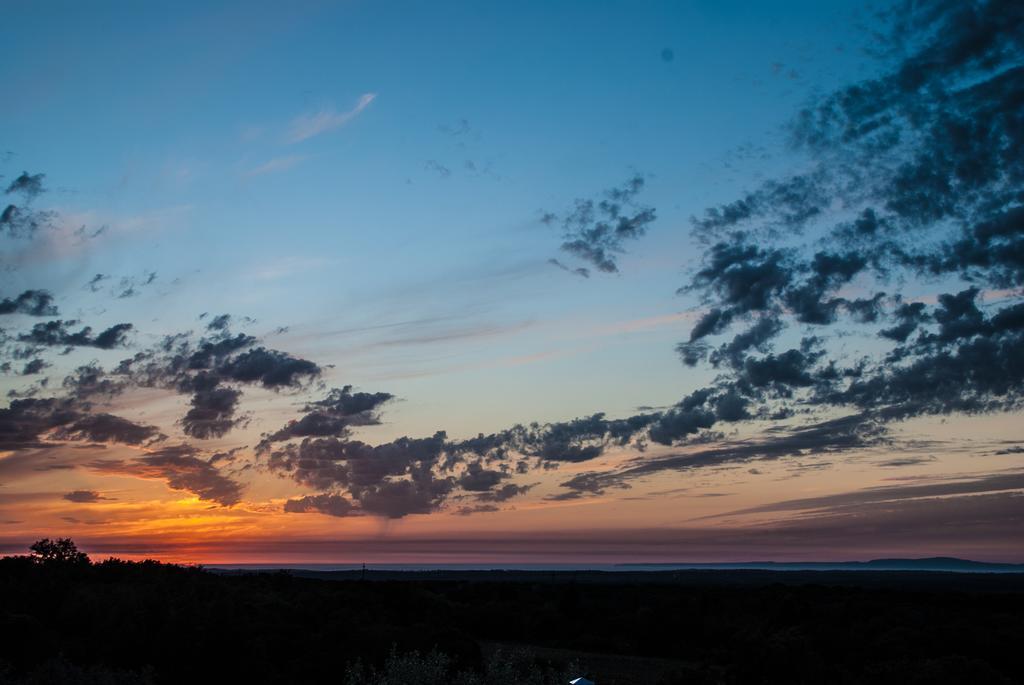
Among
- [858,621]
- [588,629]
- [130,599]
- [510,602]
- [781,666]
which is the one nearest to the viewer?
[781,666]

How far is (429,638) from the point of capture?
3045 cm

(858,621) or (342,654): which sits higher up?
(342,654)

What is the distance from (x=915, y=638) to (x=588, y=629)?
896 inches

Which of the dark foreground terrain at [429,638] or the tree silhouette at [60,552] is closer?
the dark foreground terrain at [429,638]

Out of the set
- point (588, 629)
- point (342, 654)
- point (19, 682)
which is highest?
point (19, 682)

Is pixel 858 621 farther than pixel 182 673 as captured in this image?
Yes

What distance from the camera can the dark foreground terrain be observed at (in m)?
22.4

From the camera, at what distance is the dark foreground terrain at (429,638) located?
73.4 feet

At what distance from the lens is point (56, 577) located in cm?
3931

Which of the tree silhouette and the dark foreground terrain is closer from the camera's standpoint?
the dark foreground terrain

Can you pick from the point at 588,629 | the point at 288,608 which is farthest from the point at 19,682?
the point at 588,629

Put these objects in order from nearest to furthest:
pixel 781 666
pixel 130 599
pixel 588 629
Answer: pixel 781 666, pixel 130 599, pixel 588 629

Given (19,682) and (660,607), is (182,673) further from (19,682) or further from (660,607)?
(660,607)

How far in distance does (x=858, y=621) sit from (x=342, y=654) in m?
24.2
